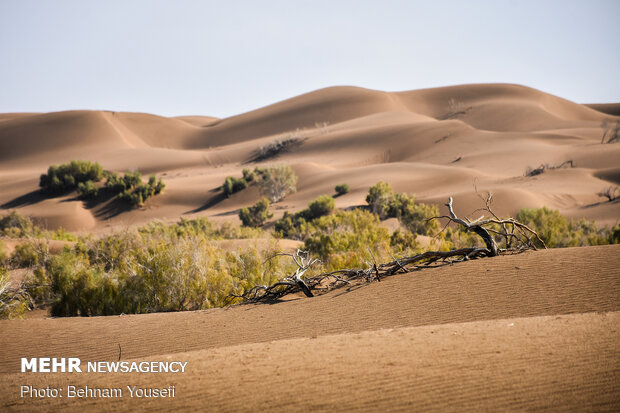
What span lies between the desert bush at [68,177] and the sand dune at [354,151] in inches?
62.7

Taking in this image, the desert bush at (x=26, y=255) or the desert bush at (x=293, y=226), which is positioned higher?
the desert bush at (x=26, y=255)

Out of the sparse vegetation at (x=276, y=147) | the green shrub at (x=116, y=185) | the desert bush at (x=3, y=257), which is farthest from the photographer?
the sparse vegetation at (x=276, y=147)

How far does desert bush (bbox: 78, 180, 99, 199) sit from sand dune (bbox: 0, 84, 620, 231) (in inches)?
76.2

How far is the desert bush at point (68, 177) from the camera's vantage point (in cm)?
4053

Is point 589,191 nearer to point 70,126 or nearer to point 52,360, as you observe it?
point 52,360

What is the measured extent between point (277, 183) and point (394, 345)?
33.9m

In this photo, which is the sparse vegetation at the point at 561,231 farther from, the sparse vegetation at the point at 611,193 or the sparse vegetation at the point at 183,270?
the sparse vegetation at the point at 611,193

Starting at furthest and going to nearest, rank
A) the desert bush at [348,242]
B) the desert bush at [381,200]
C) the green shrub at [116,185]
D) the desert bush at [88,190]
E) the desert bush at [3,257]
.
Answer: the green shrub at [116,185] < the desert bush at [88,190] < the desert bush at [381,200] < the desert bush at [3,257] < the desert bush at [348,242]


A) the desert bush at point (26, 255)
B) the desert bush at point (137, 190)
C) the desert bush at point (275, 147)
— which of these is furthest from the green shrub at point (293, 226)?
the desert bush at point (275, 147)

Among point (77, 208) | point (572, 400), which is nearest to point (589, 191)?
point (572, 400)

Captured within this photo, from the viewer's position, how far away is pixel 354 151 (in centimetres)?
5994

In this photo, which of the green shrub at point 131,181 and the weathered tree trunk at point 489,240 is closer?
the weathered tree trunk at point 489,240

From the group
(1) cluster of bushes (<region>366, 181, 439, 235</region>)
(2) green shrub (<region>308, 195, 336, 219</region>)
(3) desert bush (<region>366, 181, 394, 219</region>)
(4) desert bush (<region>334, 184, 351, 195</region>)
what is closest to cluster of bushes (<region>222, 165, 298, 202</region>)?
(4) desert bush (<region>334, 184, 351, 195</region>)

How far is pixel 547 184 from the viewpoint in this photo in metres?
32.2
